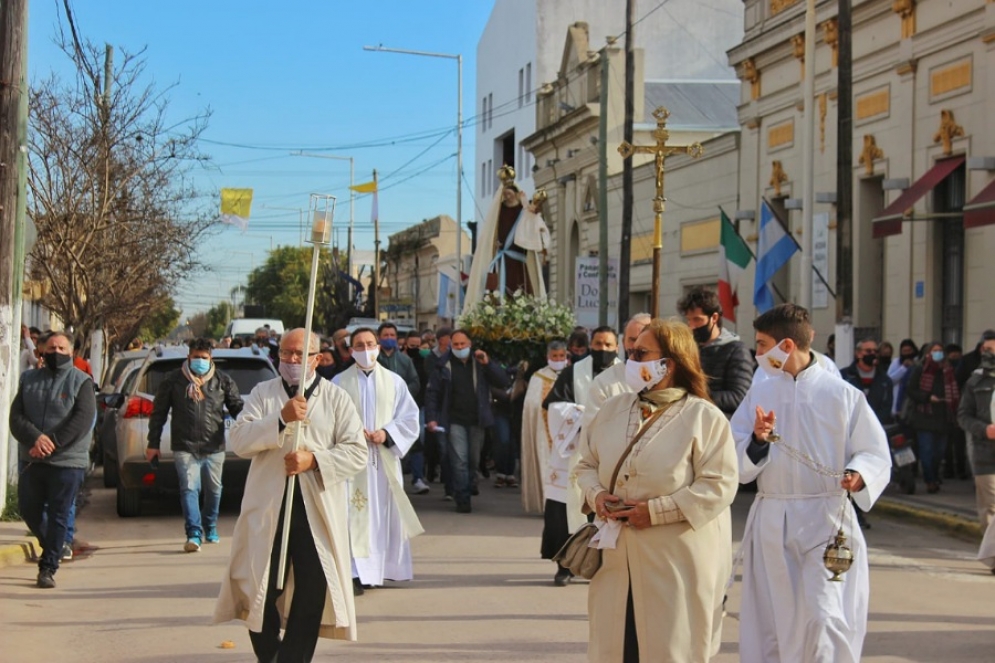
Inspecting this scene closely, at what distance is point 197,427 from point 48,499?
2337 millimetres

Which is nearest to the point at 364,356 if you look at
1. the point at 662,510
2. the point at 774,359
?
the point at 774,359

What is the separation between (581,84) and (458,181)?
618cm

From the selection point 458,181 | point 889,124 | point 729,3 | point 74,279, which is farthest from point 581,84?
point 74,279

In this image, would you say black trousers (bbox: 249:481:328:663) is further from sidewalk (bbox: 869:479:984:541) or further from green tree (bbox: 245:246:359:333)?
green tree (bbox: 245:246:359:333)

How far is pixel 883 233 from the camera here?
21844mm

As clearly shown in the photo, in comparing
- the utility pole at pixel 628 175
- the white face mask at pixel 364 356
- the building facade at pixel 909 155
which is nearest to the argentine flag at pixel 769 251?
the building facade at pixel 909 155

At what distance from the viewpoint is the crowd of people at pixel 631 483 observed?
539 centimetres

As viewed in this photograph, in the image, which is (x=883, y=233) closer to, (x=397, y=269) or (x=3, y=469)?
(x=3, y=469)

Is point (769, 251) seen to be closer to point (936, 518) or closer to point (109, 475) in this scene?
point (936, 518)

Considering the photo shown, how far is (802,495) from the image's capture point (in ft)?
20.5

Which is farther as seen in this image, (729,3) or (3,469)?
(729,3)

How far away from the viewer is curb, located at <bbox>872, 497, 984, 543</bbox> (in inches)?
531

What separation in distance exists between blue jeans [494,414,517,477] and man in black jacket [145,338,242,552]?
18.2 ft

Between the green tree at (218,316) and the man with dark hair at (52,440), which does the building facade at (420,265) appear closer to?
the man with dark hair at (52,440)
